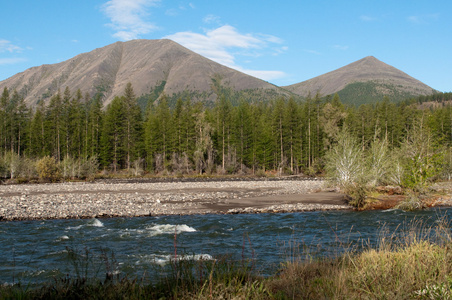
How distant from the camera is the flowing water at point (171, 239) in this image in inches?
345

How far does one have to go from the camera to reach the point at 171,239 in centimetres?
1227

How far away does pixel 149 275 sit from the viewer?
7980 mm

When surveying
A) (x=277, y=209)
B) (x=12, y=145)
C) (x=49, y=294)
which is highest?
(x=12, y=145)

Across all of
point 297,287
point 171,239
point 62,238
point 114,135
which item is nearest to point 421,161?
point 171,239

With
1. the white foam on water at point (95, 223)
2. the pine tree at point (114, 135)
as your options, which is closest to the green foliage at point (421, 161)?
the white foam on water at point (95, 223)

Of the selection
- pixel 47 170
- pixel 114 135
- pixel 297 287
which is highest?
pixel 114 135

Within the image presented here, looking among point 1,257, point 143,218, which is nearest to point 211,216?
point 143,218

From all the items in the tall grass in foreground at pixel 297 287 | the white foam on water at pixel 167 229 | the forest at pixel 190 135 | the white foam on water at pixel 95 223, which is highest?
the forest at pixel 190 135

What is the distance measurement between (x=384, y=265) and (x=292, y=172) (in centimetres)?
5635

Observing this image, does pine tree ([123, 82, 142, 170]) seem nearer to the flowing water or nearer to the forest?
the forest

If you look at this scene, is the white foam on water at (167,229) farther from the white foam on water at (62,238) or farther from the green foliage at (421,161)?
the green foliage at (421,161)

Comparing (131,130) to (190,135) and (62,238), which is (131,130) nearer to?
(190,135)

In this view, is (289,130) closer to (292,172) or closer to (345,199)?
(292,172)

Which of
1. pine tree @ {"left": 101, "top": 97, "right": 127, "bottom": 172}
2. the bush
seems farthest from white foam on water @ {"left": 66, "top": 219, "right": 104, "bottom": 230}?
pine tree @ {"left": 101, "top": 97, "right": 127, "bottom": 172}
